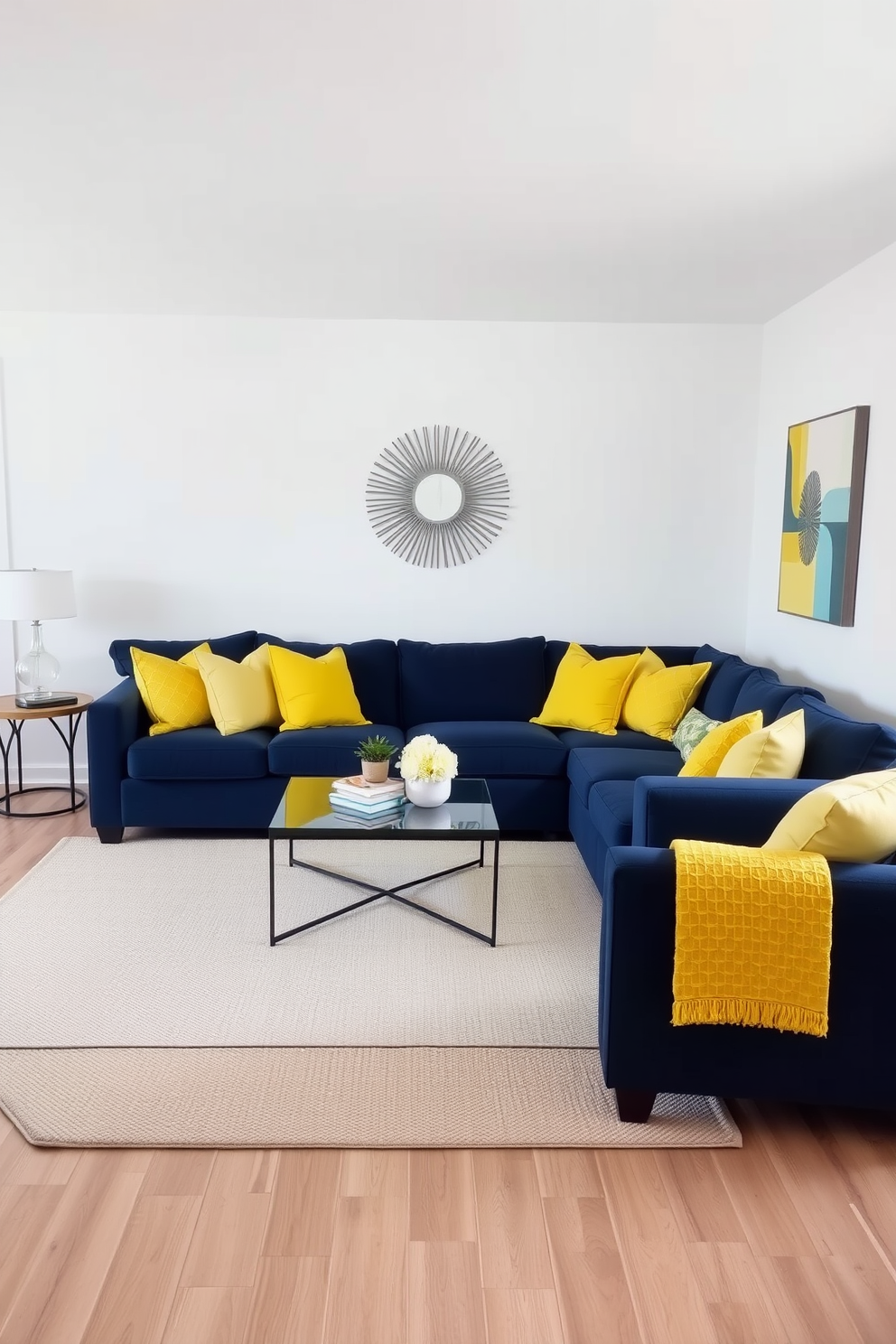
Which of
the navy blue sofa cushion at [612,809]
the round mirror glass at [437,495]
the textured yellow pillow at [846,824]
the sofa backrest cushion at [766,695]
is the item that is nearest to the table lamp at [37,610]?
the round mirror glass at [437,495]

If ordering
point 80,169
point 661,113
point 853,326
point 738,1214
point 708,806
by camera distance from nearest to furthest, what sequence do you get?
point 738,1214 → point 661,113 → point 708,806 → point 80,169 → point 853,326

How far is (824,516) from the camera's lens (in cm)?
412

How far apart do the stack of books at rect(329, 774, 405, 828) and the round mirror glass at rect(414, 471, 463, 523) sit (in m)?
2.05

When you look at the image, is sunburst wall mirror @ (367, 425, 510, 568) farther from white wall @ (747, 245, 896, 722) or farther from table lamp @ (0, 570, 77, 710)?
A: table lamp @ (0, 570, 77, 710)

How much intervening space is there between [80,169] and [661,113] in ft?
5.74

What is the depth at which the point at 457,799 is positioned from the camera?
359 cm

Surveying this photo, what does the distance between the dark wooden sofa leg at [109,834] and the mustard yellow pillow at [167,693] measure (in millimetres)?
441

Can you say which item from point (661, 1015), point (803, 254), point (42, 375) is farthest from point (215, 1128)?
point (42, 375)

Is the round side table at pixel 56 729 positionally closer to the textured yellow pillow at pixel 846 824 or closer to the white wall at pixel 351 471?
the white wall at pixel 351 471

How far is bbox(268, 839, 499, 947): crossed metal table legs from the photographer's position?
10.6 feet

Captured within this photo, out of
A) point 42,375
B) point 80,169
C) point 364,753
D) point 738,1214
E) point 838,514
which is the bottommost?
point 738,1214

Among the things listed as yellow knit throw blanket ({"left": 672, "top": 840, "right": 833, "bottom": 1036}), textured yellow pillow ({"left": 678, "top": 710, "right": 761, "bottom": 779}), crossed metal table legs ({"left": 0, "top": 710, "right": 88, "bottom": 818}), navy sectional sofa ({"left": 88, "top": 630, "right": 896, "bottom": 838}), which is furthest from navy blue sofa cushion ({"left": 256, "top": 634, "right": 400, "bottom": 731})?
yellow knit throw blanket ({"left": 672, "top": 840, "right": 833, "bottom": 1036})

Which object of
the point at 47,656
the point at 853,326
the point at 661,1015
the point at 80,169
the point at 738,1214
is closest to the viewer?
the point at 738,1214

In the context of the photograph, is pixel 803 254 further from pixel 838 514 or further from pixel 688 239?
pixel 838 514
